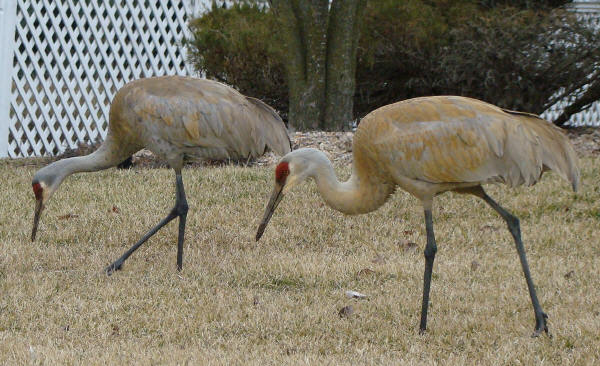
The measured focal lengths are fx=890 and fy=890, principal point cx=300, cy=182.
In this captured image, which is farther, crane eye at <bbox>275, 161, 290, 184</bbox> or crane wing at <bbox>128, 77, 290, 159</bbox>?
crane wing at <bbox>128, 77, 290, 159</bbox>

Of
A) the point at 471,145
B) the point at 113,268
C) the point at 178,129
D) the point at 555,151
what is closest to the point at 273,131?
the point at 178,129

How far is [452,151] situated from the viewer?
4.93 meters

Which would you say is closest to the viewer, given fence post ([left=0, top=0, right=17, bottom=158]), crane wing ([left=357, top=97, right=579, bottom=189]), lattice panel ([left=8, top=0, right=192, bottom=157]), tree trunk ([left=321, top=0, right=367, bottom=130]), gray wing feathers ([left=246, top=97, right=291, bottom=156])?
crane wing ([left=357, top=97, right=579, bottom=189])

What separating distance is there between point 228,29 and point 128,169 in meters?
2.95

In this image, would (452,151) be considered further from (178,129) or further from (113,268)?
(113,268)

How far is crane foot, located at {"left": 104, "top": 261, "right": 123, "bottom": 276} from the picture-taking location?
6207 millimetres

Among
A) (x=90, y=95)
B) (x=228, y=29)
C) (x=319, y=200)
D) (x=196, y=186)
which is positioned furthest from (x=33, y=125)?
(x=319, y=200)

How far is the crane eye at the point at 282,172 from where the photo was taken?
522cm

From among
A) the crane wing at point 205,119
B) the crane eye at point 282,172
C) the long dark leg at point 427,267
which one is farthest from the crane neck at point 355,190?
the crane wing at point 205,119

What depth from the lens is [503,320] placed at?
5.17m

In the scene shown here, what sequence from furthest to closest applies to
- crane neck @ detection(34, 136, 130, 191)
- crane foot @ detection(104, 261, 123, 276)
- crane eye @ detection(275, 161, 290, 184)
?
crane neck @ detection(34, 136, 130, 191)
crane foot @ detection(104, 261, 123, 276)
crane eye @ detection(275, 161, 290, 184)

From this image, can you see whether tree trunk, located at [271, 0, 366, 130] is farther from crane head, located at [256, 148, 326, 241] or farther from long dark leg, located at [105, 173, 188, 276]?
crane head, located at [256, 148, 326, 241]

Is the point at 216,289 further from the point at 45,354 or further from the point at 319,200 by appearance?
the point at 319,200

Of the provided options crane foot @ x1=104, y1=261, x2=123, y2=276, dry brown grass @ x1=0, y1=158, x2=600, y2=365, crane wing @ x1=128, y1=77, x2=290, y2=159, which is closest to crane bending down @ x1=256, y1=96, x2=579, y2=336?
dry brown grass @ x1=0, y1=158, x2=600, y2=365
